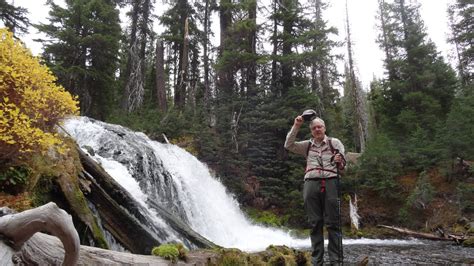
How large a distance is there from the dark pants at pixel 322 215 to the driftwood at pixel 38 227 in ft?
10.6

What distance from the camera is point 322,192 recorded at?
476 centimetres

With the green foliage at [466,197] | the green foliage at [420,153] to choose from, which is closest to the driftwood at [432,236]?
the green foliage at [466,197]

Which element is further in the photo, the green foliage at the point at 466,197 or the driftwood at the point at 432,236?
the green foliage at the point at 466,197

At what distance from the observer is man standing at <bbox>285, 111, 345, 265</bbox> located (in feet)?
15.2

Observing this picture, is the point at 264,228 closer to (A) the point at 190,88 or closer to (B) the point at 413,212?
(B) the point at 413,212

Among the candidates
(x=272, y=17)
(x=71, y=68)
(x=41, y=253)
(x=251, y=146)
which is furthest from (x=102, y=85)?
(x=41, y=253)

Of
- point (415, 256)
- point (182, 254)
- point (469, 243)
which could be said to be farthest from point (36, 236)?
point (469, 243)

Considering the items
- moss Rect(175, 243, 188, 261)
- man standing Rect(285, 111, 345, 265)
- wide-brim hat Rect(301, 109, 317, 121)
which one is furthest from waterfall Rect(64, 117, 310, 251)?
wide-brim hat Rect(301, 109, 317, 121)

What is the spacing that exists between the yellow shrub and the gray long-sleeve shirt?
352 cm

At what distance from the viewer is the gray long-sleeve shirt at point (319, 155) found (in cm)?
479

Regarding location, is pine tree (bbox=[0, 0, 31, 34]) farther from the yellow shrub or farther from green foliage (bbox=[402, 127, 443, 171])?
green foliage (bbox=[402, 127, 443, 171])

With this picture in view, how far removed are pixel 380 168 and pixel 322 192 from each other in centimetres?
1425

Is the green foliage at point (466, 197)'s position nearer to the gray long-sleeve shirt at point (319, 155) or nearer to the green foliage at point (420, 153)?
the green foliage at point (420, 153)

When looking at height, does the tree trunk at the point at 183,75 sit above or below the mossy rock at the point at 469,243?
above
